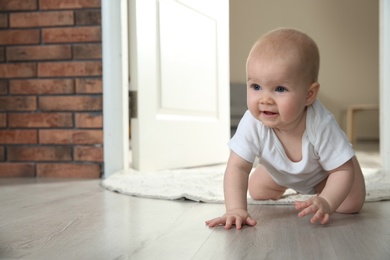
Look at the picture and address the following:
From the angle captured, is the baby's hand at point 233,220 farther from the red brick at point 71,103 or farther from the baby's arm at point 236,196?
the red brick at point 71,103

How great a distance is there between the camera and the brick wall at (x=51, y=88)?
215 cm

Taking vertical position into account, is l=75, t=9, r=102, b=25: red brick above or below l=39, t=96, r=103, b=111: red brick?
above

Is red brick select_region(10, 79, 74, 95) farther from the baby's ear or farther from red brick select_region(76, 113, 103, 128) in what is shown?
the baby's ear

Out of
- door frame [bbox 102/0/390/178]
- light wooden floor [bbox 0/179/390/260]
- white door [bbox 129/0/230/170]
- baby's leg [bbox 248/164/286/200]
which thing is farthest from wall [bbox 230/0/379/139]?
light wooden floor [bbox 0/179/390/260]

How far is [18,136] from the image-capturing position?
2229 mm

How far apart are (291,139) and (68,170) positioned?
4.08 feet

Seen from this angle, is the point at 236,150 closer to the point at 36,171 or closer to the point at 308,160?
the point at 308,160

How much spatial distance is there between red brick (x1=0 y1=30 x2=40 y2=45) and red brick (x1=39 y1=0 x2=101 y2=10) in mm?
118

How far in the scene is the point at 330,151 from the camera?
1170mm

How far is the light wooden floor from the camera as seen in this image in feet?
2.88

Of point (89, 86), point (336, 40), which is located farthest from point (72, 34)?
point (336, 40)

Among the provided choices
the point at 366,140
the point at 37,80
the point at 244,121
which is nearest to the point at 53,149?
the point at 37,80

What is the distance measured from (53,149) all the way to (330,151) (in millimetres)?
1374

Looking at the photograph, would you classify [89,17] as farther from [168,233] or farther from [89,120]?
[168,233]
